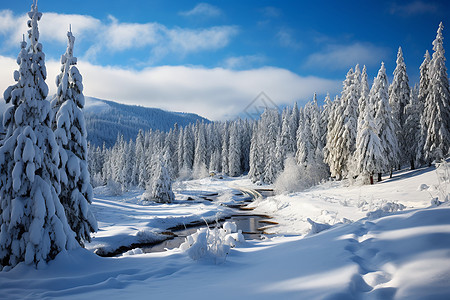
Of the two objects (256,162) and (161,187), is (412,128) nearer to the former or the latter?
(256,162)

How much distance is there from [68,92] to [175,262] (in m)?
9.07

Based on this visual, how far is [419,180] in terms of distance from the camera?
2625 centimetres

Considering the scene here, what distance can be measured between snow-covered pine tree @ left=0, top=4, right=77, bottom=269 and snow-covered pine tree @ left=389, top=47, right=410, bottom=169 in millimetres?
39998

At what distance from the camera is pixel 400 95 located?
37906 millimetres

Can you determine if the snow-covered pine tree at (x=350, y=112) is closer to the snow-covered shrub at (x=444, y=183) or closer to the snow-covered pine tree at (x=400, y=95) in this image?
the snow-covered pine tree at (x=400, y=95)

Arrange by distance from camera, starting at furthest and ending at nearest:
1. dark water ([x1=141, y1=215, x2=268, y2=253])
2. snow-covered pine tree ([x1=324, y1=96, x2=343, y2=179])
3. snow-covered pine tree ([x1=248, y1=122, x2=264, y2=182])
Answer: snow-covered pine tree ([x1=248, y1=122, x2=264, y2=182])
snow-covered pine tree ([x1=324, y1=96, x2=343, y2=179])
dark water ([x1=141, y1=215, x2=268, y2=253])

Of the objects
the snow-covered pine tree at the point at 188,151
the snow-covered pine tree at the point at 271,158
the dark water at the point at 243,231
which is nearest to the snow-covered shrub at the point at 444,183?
the dark water at the point at 243,231

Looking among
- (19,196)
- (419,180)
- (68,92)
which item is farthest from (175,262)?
(419,180)

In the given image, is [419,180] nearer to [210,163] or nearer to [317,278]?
[317,278]

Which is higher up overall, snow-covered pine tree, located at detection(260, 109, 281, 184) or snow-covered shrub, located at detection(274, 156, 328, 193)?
snow-covered pine tree, located at detection(260, 109, 281, 184)

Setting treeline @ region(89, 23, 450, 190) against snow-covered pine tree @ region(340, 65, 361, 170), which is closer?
treeline @ region(89, 23, 450, 190)

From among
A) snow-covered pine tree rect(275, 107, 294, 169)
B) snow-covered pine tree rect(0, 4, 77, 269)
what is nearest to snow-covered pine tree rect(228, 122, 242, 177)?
snow-covered pine tree rect(275, 107, 294, 169)

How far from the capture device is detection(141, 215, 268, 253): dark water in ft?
63.5

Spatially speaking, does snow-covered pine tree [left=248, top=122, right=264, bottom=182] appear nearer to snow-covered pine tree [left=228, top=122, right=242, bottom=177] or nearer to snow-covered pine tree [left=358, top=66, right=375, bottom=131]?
snow-covered pine tree [left=228, top=122, right=242, bottom=177]
